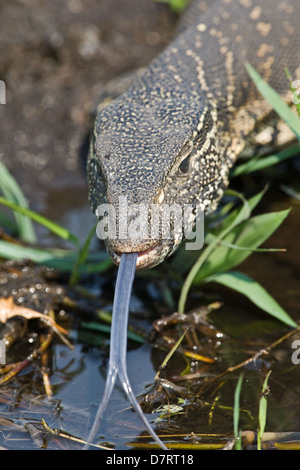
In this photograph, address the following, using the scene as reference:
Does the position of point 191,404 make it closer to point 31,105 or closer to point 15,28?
point 31,105

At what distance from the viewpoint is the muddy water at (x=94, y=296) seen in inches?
149

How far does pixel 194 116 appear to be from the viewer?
4160 millimetres

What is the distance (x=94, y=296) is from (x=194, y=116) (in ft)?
5.13

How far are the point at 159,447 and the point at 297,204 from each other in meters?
2.88

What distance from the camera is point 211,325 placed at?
4.50 metres

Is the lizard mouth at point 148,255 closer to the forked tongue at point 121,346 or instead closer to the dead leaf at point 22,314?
the forked tongue at point 121,346

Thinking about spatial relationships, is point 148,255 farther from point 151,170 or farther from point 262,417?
point 262,417

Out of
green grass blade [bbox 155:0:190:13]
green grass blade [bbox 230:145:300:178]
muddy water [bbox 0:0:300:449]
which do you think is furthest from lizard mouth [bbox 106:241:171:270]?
green grass blade [bbox 155:0:190:13]

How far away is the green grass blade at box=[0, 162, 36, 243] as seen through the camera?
520 cm

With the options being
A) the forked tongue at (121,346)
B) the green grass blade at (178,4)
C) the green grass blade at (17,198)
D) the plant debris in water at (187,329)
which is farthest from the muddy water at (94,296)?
Answer: the forked tongue at (121,346)

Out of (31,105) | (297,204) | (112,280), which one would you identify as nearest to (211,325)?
(112,280)

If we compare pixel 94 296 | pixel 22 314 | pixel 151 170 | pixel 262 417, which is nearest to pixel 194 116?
pixel 151 170

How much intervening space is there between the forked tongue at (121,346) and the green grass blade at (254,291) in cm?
124
